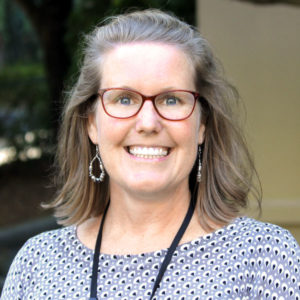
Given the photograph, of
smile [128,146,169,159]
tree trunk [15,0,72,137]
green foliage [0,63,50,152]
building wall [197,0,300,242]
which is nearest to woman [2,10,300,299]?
smile [128,146,169,159]

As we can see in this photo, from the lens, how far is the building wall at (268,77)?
443 cm

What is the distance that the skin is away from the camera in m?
1.99

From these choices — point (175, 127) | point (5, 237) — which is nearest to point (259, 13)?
point (175, 127)

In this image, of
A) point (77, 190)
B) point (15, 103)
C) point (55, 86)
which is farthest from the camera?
point (15, 103)

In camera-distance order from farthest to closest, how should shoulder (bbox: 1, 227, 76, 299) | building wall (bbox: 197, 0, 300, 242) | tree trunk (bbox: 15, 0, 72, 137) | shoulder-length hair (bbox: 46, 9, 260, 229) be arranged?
tree trunk (bbox: 15, 0, 72, 137) < building wall (bbox: 197, 0, 300, 242) < shoulder (bbox: 1, 227, 76, 299) < shoulder-length hair (bbox: 46, 9, 260, 229)

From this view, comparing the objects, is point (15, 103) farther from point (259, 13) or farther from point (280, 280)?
point (280, 280)

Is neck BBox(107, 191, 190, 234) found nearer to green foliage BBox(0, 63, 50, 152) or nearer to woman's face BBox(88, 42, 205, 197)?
woman's face BBox(88, 42, 205, 197)

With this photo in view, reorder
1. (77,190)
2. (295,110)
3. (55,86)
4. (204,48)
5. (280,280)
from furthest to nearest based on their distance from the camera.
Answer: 1. (55,86)
2. (295,110)
3. (77,190)
4. (204,48)
5. (280,280)

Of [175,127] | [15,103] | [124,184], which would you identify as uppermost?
[175,127]

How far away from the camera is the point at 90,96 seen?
2.21m

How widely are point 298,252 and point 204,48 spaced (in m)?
0.78

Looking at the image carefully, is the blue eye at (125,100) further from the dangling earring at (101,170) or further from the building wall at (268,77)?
the building wall at (268,77)

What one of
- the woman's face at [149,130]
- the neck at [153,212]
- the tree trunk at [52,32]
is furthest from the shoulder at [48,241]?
the tree trunk at [52,32]

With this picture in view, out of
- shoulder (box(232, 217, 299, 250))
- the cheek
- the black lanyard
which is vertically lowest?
the black lanyard
